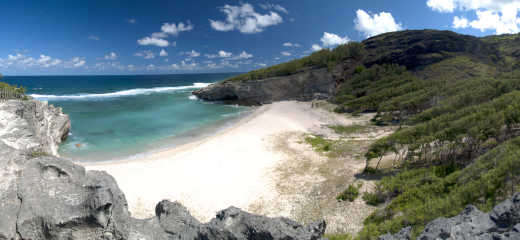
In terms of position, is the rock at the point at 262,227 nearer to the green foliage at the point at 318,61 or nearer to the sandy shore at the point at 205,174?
the sandy shore at the point at 205,174

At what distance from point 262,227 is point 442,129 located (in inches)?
443

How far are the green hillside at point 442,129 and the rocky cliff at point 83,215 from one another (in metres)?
3.96

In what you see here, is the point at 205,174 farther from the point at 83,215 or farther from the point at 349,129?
the point at 349,129

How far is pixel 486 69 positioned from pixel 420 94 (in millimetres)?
16135

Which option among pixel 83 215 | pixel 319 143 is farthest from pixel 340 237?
pixel 319 143

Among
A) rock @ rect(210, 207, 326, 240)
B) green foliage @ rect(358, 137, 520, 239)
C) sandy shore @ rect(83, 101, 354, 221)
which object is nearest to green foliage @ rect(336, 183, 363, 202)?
green foliage @ rect(358, 137, 520, 239)

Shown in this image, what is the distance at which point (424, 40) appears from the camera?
42.3 metres

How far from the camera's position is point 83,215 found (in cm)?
568

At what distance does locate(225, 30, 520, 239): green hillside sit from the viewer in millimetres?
6250

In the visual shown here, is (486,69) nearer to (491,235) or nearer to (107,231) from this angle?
(491,235)

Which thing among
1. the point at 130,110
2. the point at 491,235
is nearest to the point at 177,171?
the point at 491,235

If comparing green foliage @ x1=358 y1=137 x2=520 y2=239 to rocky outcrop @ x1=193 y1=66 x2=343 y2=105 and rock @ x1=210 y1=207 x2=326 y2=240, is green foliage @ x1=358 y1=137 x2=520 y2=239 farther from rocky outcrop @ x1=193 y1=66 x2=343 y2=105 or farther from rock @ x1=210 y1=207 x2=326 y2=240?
rocky outcrop @ x1=193 y1=66 x2=343 y2=105

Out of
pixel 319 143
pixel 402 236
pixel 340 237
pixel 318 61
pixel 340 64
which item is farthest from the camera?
pixel 340 64

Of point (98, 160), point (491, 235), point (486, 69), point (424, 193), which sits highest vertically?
point (486, 69)
